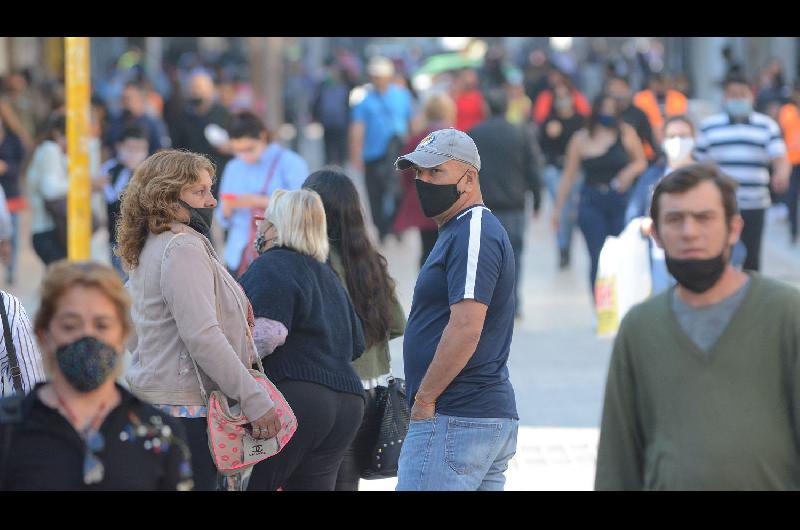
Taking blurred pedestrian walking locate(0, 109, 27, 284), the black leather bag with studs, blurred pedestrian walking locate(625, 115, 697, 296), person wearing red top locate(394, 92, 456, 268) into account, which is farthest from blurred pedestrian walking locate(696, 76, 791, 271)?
blurred pedestrian walking locate(0, 109, 27, 284)

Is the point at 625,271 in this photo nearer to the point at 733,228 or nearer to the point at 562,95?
the point at 733,228

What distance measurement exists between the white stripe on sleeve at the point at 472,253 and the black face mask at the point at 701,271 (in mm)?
1366

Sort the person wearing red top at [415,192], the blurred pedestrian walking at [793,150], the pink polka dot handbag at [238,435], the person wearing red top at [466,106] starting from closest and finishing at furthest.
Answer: the pink polka dot handbag at [238,435] < the person wearing red top at [415,192] < the person wearing red top at [466,106] < the blurred pedestrian walking at [793,150]

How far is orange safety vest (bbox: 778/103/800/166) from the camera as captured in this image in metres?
18.5

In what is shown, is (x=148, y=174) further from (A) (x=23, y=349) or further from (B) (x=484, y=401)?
(B) (x=484, y=401)

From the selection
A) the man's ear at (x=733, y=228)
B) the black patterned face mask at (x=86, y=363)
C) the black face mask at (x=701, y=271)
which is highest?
the man's ear at (x=733, y=228)

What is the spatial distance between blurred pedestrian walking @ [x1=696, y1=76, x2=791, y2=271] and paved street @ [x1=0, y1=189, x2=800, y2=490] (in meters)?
1.49

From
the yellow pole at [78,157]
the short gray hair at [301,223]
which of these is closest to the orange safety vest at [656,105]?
the yellow pole at [78,157]

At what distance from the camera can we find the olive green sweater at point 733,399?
11.8ft

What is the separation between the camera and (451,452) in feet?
16.6

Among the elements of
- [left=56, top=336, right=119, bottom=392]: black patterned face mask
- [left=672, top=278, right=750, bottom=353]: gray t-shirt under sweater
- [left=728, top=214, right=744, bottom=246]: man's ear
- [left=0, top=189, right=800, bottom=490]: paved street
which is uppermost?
[left=728, top=214, right=744, bottom=246]: man's ear

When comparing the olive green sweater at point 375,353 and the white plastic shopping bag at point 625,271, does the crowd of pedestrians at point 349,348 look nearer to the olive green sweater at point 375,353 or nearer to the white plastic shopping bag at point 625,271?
the olive green sweater at point 375,353

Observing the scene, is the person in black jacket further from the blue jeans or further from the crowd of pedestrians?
the blue jeans

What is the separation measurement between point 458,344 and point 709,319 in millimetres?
1430
